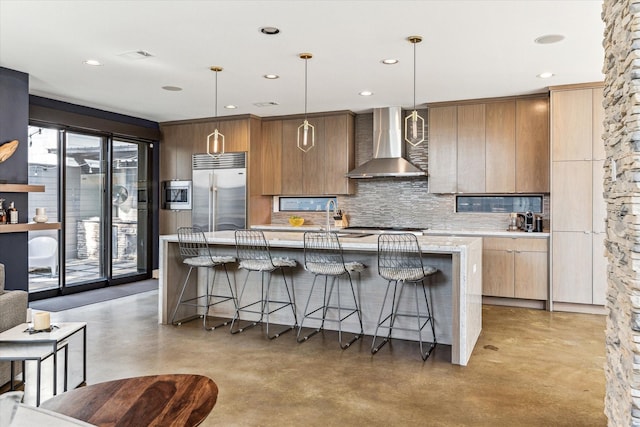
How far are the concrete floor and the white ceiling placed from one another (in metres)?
2.65

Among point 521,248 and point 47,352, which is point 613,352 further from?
point 521,248

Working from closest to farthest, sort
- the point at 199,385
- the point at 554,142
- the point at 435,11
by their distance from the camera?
the point at 199,385 → the point at 435,11 → the point at 554,142

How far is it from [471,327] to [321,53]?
278 cm

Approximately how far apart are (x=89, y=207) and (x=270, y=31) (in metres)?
4.61

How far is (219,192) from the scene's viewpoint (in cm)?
751

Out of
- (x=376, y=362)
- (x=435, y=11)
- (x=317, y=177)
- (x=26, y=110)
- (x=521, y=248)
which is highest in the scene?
(x=435, y=11)

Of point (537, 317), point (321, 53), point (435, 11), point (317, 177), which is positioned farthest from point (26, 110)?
point (537, 317)

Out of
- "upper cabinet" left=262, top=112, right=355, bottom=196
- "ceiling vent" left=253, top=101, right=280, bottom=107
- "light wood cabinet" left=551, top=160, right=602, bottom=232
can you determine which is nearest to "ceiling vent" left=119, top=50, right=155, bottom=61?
"ceiling vent" left=253, top=101, right=280, bottom=107

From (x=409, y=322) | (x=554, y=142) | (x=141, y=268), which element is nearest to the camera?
(x=409, y=322)

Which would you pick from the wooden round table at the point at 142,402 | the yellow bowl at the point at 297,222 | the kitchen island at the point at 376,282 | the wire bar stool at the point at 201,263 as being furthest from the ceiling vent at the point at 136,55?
the yellow bowl at the point at 297,222

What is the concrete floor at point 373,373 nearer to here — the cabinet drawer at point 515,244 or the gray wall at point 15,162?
the cabinet drawer at point 515,244

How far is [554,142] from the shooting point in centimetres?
552

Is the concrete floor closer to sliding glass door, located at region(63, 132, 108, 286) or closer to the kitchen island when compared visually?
the kitchen island

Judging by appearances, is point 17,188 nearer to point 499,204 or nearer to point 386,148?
point 386,148
